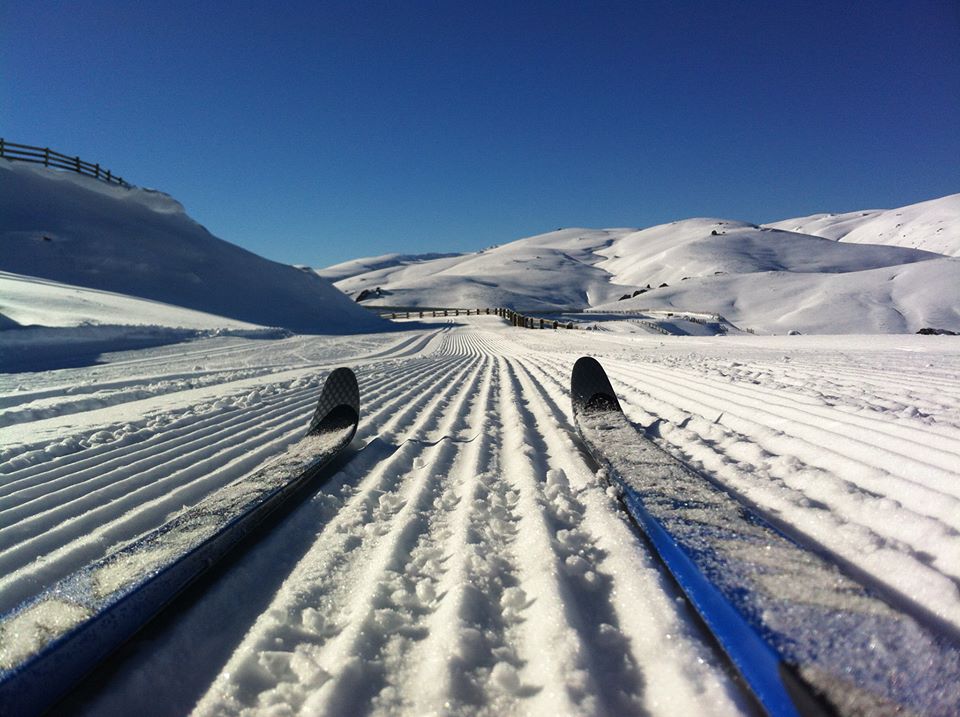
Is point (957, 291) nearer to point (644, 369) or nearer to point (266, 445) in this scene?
point (644, 369)

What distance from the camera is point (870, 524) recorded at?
2354mm

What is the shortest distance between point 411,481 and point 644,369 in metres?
6.31

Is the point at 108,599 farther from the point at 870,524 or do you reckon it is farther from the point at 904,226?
the point at 904,226

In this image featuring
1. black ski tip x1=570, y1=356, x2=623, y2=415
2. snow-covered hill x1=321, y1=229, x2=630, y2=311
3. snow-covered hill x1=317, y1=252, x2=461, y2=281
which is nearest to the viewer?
black ski tip x1=570, y1=356, x2=623, y2=415

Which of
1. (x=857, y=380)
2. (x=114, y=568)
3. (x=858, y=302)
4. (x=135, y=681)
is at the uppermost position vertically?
(x=858, y=302)

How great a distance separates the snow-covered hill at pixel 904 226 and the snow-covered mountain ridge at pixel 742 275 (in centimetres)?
49

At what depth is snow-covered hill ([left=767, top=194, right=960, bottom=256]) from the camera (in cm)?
12838

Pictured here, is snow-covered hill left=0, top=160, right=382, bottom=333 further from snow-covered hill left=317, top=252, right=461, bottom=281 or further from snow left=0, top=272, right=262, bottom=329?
snow-covered hill left=317, top=252, right=461, bottom=281

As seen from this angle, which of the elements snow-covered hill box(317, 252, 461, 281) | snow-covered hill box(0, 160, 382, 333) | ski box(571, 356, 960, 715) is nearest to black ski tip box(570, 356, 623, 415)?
ski box(571, 356, 960, 715)

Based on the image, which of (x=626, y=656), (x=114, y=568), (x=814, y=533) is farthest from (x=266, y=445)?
(x=814, y=533)

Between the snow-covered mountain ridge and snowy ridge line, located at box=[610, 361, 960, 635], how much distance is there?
43.2 m

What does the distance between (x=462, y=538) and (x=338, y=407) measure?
109 inches

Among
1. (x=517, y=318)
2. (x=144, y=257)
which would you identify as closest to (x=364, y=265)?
(x=517, y=318)

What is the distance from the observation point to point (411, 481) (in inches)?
132
